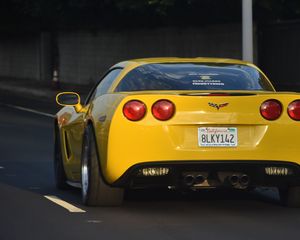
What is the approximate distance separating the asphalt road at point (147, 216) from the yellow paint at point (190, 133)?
0.53m

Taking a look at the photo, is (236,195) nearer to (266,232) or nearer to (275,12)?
(266,232)

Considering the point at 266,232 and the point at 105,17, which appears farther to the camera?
the point at 105,17

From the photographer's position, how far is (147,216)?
32.3ft

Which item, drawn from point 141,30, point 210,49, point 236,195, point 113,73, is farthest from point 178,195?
point 141,30

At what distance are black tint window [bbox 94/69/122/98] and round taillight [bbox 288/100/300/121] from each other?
2003 millimetres

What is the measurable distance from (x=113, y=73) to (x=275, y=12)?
20054mm

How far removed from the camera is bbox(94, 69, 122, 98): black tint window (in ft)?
36.3

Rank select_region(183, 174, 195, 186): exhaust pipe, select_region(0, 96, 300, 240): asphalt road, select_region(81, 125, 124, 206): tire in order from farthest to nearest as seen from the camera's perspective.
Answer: select_region(81, 125, 124, 206): tire, select_region(183, 174, 195, 186): exhaust pipe, select_region(0, 96, 300, 240): asphalt road

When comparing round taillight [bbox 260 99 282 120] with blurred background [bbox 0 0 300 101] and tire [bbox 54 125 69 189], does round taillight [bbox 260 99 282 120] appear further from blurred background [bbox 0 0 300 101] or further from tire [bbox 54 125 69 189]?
blurred background [bbox 0 0 300 101]

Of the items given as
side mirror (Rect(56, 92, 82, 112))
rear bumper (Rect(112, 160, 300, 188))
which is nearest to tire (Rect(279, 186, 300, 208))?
rear bumper (Rect(112, 160, 300, 188))

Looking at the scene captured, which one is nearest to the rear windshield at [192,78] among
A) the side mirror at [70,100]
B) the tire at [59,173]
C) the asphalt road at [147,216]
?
the side mirror at [70,100]

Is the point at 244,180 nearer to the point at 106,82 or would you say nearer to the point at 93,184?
the point at 93,184

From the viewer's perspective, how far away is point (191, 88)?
407 inches

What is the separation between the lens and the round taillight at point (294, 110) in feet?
32.2
